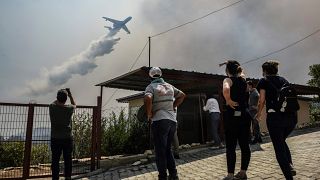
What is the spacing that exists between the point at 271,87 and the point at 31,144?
254 inches

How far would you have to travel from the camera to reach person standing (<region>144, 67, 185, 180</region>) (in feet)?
17.0

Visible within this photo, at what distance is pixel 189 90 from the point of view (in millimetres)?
15844

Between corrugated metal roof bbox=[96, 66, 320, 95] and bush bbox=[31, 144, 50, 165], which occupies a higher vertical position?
corrugated metal roof bbox=[96, 66, 320, 95]

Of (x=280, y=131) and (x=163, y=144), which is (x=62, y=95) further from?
(x=280, y=131)

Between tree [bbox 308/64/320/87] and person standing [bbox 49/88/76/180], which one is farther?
tree [bbox 308/64/320/87]

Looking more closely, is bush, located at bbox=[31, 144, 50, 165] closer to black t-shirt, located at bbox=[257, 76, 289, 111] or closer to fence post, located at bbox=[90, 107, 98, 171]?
fence post, located at bbox=[90, 107, 98, 171]

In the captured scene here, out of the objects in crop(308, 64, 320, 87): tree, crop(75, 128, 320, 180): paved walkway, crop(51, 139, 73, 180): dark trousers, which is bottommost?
crop(75, 128, 320, 180): paved walkway

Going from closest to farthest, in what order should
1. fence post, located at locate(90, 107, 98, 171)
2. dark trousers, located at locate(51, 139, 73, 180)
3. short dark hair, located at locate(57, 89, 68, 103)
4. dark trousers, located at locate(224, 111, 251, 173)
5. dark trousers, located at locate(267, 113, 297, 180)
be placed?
dark trousers, located at locate(267, 113, 297, 180), dark trousers, located at locate(224, 111, 251, 173), dark trousers, located at locate(51, 139, 73, 180), short dark hair, located at locate(57, 89, 68, 103), fence post, located at locate(90, 107, 98, 171)

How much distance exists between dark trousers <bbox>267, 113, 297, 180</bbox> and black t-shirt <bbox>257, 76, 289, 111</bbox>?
166mm

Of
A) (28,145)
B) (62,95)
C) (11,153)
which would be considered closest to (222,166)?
(62,95)

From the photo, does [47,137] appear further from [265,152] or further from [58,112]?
[265,152]

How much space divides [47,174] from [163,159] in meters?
4.90

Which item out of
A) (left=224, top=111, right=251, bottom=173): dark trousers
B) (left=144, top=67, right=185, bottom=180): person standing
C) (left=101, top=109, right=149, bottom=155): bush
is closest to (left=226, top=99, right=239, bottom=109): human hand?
(left=224, top=111, right=251, bottom=173): dark trousers

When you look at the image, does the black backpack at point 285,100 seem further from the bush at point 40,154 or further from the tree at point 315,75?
the tree at point 315,75
